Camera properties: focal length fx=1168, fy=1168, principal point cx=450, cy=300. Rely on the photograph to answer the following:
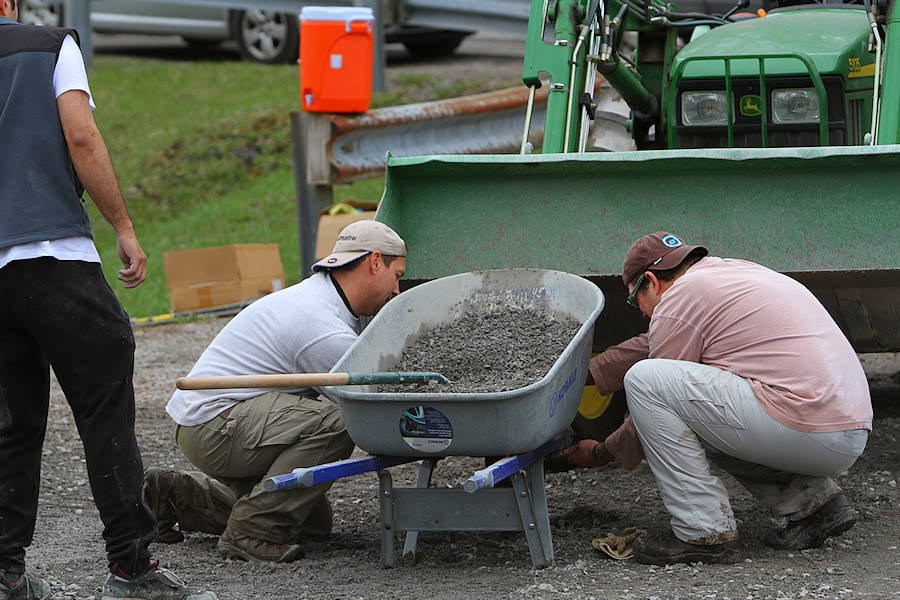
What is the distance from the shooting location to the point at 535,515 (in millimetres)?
3707

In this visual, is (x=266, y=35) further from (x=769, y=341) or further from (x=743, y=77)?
(x=769, y=341)

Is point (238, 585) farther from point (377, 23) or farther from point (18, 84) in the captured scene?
point (377, 23)

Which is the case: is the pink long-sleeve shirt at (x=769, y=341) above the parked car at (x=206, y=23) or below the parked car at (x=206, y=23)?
below

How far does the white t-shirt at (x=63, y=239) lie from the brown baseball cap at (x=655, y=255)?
1753mm

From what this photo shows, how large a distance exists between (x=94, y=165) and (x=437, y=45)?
11.2 meters

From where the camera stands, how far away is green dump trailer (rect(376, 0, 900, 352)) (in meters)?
4.30

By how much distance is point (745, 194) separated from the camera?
14.4ft

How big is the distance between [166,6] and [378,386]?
34.3ft

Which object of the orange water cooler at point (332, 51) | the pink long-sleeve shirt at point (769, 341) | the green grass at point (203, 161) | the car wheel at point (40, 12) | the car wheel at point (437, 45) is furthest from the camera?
the car wheel at point (437, 45)

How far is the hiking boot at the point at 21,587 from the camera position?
138 inches

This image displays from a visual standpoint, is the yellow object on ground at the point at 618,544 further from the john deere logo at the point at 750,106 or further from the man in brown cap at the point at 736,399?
the john deere logo at the point at 750,106

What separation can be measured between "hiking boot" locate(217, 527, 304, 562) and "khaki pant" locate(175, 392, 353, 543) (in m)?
0.02

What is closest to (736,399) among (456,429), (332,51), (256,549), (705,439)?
(705,439)

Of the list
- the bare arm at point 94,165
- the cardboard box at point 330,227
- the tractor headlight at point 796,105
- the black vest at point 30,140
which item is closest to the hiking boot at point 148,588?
the bare arm at point 94,165
